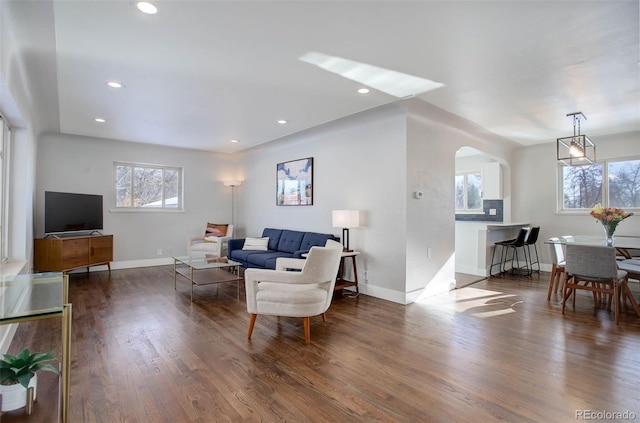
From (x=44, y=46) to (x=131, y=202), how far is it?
4477 mm

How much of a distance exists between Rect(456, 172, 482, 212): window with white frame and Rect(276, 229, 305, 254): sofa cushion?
423cm

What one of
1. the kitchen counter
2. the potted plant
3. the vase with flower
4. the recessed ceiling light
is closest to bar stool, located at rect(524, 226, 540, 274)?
the kitchen counter

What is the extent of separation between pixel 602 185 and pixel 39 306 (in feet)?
25.8

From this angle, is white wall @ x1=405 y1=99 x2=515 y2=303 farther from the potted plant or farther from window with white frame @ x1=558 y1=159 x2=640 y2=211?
the potted plant

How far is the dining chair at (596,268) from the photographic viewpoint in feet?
12.0

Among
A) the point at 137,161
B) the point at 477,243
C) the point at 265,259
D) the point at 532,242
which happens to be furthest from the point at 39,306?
the point at 532,242

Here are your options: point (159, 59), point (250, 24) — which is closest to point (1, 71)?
point (159, 59)

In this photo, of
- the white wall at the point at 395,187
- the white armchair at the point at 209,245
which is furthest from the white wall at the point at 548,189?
the white armchair at the point at 209,245

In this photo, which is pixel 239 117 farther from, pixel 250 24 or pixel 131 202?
pixel 131 202

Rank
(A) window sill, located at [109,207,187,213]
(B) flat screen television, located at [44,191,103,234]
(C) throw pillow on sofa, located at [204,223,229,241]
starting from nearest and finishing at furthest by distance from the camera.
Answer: (B) flat screen television, located at [44,191,103,234] < (A) window sill, located at [109,207,187,213] < (C) throw pillow on sofa, located at [204,223,229,241]

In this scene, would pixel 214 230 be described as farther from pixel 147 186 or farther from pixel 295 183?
pixel 295 183

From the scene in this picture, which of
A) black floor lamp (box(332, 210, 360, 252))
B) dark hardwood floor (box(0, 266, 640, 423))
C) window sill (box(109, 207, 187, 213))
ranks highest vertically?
window sill (box(109, 207, 187, 213))

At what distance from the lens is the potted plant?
164cm

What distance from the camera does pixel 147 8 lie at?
214 cm
